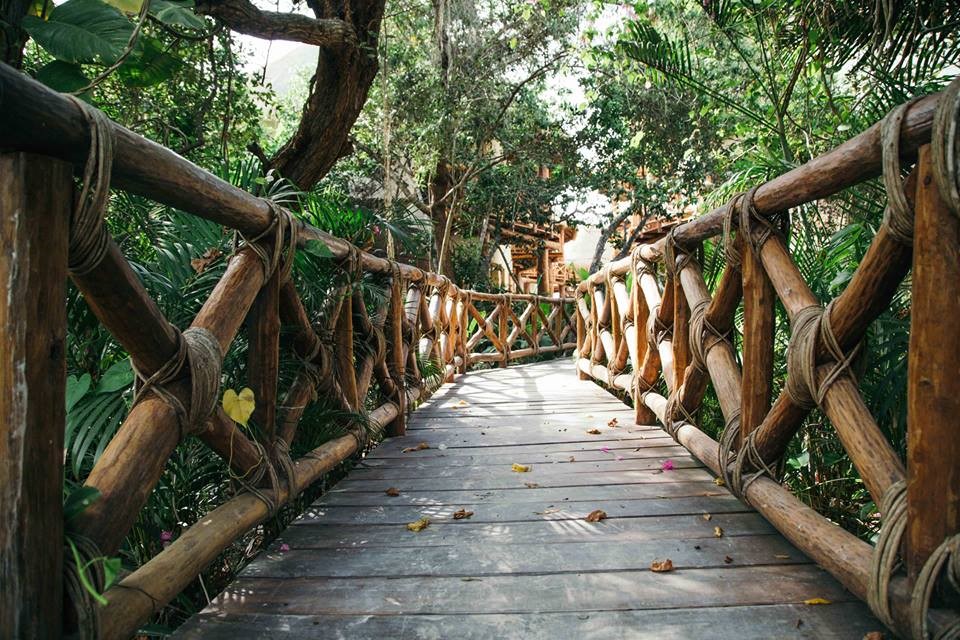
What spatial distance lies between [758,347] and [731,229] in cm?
40

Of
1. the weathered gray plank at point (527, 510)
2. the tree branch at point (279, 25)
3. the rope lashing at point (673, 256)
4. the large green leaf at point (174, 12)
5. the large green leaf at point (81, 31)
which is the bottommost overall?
the weathered gray plank at point (527, 510)

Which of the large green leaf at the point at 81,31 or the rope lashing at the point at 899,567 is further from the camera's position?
the large green leaf at the point at 81,31

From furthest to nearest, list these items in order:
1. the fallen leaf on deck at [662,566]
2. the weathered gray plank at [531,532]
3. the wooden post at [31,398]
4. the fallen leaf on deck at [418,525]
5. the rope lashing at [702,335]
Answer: the rope lashing at [702,335] < the fallen leaf on deck at [418,525] < the weathered gray plank at [531,532] < the fallen leaf on deck at [662,566] < the wooden post at [31,398]

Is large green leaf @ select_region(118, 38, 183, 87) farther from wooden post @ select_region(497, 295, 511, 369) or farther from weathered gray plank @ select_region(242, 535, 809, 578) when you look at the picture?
wooden post @ select_region(497, 295, 511, 369)

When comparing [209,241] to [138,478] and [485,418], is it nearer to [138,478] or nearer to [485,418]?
[138,478]

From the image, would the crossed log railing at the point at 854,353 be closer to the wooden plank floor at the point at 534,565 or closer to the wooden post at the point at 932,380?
the wooden post at the point at 932,380

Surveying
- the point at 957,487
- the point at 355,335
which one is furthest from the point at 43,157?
the point at 355,335

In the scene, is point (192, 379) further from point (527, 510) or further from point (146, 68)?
point (146, 68)

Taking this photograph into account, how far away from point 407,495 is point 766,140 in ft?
10.9

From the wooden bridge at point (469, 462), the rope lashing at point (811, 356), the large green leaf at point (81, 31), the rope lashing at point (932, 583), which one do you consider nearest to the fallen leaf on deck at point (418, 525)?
the wooden bridge at point (469, 462)

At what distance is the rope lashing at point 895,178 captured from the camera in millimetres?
1103

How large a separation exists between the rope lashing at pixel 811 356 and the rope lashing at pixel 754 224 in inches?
13.1

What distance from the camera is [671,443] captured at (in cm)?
Result: 291

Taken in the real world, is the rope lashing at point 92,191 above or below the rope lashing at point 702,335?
above
